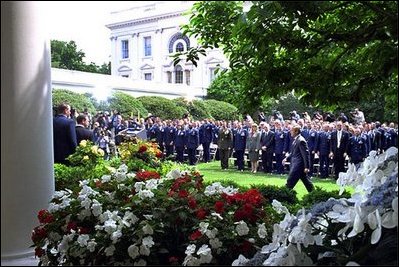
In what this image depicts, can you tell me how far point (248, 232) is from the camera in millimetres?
3473

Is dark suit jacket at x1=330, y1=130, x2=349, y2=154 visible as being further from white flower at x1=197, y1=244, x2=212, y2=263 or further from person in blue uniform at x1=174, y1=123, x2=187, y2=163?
white flower at x1=197, y1=244, x2=212, y2=263

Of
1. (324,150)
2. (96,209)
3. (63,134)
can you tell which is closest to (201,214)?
(96,209)

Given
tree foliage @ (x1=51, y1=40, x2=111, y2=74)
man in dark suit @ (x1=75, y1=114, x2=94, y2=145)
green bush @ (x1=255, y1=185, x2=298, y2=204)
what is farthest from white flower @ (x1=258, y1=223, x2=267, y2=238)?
tree foliage @ (x1=51, y1=40, x2=111, y2=74)

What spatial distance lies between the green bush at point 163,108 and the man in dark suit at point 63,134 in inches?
973

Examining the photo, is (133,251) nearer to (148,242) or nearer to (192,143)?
(148,242)

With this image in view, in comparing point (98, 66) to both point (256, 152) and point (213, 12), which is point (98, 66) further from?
point (213, 12)

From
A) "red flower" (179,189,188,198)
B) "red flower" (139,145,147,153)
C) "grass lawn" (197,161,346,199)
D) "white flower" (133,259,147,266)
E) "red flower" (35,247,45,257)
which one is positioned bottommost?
"grass lawn" (197,161,346,199)

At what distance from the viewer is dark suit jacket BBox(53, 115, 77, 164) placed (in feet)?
27.3

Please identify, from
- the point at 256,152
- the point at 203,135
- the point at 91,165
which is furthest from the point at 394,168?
the point at 203,135

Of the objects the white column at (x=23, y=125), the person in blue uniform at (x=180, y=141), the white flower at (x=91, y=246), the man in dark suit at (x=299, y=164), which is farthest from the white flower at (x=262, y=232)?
the person in blue uniform at (x=180, y=141)

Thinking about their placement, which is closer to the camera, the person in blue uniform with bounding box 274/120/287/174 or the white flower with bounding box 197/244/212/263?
the white flower with bounding box 197/244/212/263

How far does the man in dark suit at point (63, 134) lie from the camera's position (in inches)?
328

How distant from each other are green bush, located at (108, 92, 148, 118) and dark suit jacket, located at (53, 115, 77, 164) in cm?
2199

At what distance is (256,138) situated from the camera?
1855cm
